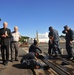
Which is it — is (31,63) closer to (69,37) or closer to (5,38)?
(5,38)

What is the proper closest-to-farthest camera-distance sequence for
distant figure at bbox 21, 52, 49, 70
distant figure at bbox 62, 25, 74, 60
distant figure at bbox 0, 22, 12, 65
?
distant figure at bbox 21, 52, 49, 70
distant figure at bbox 0, 22, 12, 65
distant figure at bbox 62, 25, 74, 60

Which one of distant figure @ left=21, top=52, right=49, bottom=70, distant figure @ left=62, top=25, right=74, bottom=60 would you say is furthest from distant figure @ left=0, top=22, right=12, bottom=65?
distant figure @ left=62, top=25, right=74, bottom=60

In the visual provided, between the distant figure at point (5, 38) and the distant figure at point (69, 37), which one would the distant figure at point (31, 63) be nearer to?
the distant figure at point (5, 38)

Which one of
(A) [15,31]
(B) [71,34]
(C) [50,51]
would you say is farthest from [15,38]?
(C) [50,51]

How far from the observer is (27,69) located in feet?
36.6

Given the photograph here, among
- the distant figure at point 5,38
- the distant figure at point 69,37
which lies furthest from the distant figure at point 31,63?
the distant figure at point 69,37

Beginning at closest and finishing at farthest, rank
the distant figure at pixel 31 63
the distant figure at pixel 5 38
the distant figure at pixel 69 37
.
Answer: the distant figure at pixel 31 63, the distant figure at pixel 5 38, the distant figure at pixel 69 37

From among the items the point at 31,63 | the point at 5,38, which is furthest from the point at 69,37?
the point at 31,63

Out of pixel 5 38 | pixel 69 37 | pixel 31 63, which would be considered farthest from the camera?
pixel 69 37

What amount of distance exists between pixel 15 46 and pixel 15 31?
2.72ft

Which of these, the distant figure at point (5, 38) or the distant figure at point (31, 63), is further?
the distant figure at point (5, 38)

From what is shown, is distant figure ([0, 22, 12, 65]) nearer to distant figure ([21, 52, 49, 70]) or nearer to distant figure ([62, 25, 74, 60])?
distant figure ([21, 52, 49, 70])

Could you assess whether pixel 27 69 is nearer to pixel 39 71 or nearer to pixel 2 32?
pixel 39 71

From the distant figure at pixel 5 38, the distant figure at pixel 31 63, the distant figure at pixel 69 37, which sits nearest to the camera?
the distant figure at pixel 31 63
